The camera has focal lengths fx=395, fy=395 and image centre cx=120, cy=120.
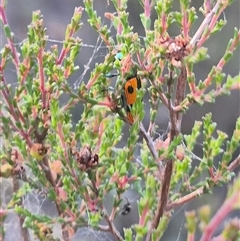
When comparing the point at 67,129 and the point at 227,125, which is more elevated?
the point at 67,129

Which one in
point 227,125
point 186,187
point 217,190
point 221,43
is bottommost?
point 217,190

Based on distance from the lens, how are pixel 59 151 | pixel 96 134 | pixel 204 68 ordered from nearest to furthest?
1. pixel 59 151
2. pixel 96 134
3. pixel 204 68

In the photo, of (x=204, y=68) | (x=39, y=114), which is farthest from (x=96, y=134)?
(x=204, y=68)

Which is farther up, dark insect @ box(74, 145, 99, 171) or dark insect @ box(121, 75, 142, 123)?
dark insect @ box(121, 75, 142, 123)

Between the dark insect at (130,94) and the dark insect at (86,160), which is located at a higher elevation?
the dark insect at (130,94)

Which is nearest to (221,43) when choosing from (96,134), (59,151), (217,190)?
(217,190)

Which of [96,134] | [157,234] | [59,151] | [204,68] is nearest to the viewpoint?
[157,234]

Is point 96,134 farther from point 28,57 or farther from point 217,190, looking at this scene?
point 217,190

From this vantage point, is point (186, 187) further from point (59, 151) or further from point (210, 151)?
point (59, 151)

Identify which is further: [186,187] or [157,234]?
[186,187]
